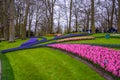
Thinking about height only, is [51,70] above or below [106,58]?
below

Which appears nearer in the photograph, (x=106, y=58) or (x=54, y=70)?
(x=106, y=58)

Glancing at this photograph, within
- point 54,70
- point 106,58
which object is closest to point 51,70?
point 54,70

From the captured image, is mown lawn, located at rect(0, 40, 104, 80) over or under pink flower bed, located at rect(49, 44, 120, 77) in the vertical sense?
under

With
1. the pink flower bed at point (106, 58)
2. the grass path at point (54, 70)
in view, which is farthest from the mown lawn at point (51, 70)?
the pink flower bed at point (106, 58)

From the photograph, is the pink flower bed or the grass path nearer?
the pink flower bed

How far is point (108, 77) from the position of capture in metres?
10.7

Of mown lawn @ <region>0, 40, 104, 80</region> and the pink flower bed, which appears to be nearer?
the pink flower bed

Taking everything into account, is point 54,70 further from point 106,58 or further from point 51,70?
point 106,58

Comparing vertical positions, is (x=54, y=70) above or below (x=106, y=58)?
below

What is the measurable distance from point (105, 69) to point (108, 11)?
51.2 metres

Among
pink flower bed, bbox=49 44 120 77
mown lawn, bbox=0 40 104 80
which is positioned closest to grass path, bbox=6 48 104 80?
mown lawn, bbox=0 40 104 80

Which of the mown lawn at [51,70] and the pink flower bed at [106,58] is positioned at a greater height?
the pink flower bed at [106,58]

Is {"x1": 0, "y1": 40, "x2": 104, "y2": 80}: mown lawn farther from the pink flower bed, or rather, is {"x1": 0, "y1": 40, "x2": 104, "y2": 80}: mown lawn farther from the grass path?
the pink flower bed

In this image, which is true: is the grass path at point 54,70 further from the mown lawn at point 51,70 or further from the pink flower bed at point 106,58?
the pink flower bed at point 106,58
